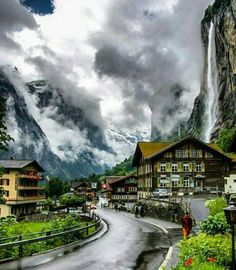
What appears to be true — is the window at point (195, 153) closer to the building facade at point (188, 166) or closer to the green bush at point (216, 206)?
the building facade at point (188, 166)

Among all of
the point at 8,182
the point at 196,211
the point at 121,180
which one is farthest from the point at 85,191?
the point at 196,211

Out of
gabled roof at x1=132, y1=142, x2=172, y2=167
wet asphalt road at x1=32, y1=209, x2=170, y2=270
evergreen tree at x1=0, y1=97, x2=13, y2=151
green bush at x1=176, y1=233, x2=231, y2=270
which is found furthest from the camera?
gabled roof at x1=132, y1=142, x2=172, y2=167

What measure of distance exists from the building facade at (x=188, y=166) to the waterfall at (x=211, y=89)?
66726mm

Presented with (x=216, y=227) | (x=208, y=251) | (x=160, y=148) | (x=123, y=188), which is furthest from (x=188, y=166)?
(x=208, y=251)

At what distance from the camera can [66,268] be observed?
51.6ft

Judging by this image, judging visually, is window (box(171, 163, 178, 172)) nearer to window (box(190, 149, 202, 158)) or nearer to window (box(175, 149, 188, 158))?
window (box(175, 149, 188, 158))

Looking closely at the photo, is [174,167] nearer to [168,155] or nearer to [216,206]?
[168,155]

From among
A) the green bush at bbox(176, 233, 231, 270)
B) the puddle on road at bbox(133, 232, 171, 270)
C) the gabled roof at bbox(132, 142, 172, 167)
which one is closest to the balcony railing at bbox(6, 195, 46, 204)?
the gabled roof at bbox(132, 142, 172, 167)

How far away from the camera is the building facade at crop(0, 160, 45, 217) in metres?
82.5

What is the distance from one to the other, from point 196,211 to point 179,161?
106 ft

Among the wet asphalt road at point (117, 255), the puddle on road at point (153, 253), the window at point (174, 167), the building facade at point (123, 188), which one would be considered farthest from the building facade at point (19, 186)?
the wet asphalt road at point (117, 255)

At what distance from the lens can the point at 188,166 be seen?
7312 centimetres

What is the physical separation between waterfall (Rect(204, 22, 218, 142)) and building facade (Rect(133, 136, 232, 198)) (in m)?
66.7

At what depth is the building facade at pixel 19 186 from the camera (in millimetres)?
82500
